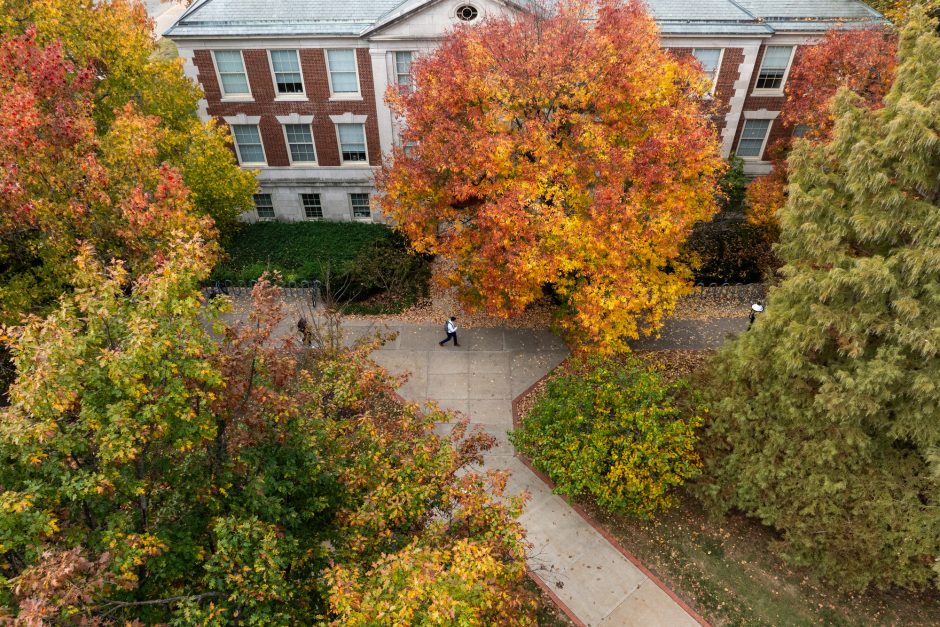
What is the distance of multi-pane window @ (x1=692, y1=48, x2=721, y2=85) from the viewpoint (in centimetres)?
2584

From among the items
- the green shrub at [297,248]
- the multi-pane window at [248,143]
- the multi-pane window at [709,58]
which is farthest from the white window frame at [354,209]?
the multi-pane window at [709,58]

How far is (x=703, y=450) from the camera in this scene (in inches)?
596

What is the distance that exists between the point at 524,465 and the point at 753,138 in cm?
2265

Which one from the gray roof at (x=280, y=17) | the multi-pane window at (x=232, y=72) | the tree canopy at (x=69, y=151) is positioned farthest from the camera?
the multi-pane window at (x=232, y=72)

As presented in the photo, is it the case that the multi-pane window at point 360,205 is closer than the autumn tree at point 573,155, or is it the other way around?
the autumn tree at point 573,155

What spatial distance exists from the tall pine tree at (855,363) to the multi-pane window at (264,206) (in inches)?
975

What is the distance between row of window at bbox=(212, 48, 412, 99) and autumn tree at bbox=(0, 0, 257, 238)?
2.87m

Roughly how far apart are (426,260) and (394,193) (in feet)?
22.0

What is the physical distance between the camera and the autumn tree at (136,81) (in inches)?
675

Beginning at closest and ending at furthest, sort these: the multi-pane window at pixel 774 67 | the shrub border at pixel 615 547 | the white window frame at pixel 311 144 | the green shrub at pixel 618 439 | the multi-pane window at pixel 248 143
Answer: the shrub border at pixel 615 547, the green shrub at pixel 618 439, the multi-pane window at pixel 774 67, the white window frame at pixel 311 144, the multi-pane window at pixel 248 143

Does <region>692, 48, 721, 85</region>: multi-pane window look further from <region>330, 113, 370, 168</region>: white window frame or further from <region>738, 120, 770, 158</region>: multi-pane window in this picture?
<region>330, 113, 370, 168</region>: white window frame

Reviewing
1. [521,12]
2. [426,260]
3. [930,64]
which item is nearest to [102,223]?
[426,260]

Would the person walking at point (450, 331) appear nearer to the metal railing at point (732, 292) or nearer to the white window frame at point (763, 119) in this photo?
the metal railing at point (732, 292)

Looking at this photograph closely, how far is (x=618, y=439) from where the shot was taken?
577 inches
